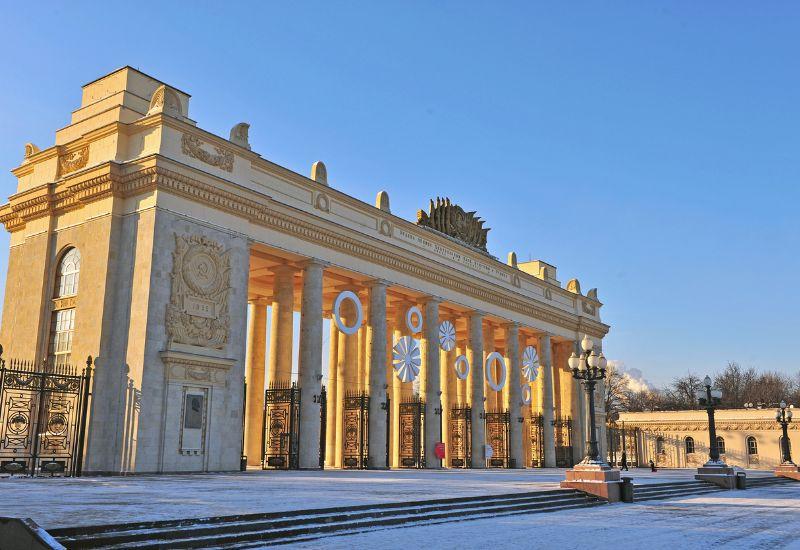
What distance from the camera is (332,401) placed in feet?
126

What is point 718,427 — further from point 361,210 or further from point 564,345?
point 361,210

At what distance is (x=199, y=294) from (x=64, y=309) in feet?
16.3

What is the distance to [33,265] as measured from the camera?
26953 mm

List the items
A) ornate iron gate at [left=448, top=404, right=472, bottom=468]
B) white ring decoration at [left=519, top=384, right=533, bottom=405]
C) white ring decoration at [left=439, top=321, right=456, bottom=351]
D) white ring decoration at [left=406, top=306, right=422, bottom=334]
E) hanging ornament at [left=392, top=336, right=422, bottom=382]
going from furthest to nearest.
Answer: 1. white ring decoration at [left=519, top=384, right=533, bottom=405]
2. ornate iron gate at [left=448, top=404, right=472, bottom=468]
3. white ring decoration at [left=439, top=321, right=456, bottom=351]
4. white ring decoration at [left=406, top=306, right=422, bottom=334]
5. hanging ornament at [left=392, top=336, right=422, bottom=382]

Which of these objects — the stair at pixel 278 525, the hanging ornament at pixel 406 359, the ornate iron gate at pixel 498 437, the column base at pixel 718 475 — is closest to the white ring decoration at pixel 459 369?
the ornate iron gate at pixel 498 437

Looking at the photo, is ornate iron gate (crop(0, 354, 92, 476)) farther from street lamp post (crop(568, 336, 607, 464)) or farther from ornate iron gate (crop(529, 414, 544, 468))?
ornate iron gate (crop(529, 414, 544, 468))

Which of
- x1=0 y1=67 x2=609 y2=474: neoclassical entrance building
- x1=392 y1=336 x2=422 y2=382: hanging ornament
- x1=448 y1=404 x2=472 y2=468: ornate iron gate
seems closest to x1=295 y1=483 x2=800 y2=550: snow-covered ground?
x1=0 y1=67 x2=609 y2=474: neoclassical entrance building

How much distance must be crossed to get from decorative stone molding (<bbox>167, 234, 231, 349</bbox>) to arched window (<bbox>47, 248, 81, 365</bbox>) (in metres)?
3.77

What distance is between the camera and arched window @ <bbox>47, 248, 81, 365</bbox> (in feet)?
83.1

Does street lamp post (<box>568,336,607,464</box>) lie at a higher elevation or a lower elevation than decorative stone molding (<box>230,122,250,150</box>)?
lower

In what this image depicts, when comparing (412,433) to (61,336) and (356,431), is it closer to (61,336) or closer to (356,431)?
(356,431)

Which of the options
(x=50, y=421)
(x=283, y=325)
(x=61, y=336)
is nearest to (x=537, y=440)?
(x=283, y=325)

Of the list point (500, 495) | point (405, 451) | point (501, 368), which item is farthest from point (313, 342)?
point (501, 368)

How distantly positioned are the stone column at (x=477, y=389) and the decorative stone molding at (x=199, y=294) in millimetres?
17819
